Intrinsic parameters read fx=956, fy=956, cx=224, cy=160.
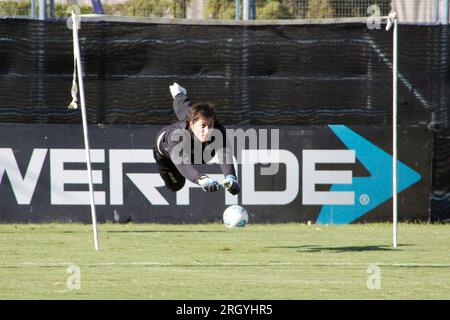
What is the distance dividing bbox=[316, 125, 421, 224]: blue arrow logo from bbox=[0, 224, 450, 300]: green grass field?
0.40m

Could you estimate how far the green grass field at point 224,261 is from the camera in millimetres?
9250

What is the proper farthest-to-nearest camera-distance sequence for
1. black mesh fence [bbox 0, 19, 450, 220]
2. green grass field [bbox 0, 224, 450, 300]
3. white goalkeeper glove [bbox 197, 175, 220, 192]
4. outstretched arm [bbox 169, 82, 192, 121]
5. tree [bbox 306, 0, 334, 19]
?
1. tree [bbox 306, 0, 334, 19]
2. black mesh fence [bbox 0, 19, 450, 220]
3. outstretched arm [bbox 169, 82, 192, 121]
4. white goalkeeper glove [bbox 197, 175, 220, 192]
5. green grass field [bbox 0, 224, 450, 300]

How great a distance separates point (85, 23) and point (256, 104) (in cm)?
331

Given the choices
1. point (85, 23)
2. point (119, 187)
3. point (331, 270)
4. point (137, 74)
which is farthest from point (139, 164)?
point (331, 270)

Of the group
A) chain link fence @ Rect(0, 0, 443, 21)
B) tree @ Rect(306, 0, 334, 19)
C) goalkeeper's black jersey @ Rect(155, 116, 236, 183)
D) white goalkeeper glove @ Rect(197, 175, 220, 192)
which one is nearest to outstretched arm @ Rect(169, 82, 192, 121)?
goalkeeper's black jersey @ Rect(155, 116, 236, 183)

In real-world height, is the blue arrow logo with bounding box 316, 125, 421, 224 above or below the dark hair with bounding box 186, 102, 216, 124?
below

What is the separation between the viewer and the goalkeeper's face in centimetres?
1167

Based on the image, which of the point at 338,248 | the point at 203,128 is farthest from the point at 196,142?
the point at 338,248

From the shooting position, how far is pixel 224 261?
11.8 m

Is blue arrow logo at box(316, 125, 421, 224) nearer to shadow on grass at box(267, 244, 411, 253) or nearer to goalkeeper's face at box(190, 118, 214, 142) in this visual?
shadow on grass at box(267, 244, 411, 253)

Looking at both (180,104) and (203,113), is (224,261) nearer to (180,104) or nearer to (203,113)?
(203,113)

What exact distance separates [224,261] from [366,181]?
5807 millimetres

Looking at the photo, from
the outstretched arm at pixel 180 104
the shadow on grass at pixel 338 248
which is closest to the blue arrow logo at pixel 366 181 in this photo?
the shadow on grass at pixel 338 248

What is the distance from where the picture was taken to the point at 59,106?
54.6ft
